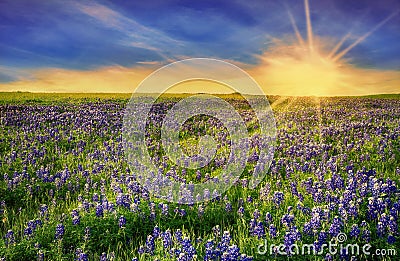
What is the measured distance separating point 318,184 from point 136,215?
3.83 m

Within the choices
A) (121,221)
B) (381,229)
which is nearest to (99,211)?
(121,221)

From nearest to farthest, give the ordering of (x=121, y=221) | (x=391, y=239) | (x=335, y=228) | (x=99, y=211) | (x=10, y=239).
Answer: (x=391, y=239), (x=335, y=228), (x=10, y=239), (x=121, y=221), (x=99, y=211)

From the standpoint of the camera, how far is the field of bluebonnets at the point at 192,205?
5672mm

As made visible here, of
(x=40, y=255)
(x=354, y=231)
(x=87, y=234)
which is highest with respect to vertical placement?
(x=354, y=231)

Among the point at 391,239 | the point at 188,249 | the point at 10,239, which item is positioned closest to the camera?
the point at 188,249

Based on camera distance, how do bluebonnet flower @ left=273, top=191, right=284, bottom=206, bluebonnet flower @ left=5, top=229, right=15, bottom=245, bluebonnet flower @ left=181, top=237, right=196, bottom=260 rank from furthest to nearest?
bluebonnet flower @ left=273, top=191, right=284, bottom=206 < bluebonnet flower @ left=5, top=229, right=15, bottom=245 < bluebonnet flower @ left=181, top=237, right=196, bottom=260

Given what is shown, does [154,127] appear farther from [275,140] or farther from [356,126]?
[356,126]

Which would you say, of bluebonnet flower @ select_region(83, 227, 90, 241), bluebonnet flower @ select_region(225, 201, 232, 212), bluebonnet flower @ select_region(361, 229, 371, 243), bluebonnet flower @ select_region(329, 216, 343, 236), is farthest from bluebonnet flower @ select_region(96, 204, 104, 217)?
bluebonnet flower @ select_region(361, 229, 371, 243)

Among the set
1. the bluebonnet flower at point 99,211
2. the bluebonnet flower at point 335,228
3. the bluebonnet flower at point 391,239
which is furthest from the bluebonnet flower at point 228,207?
the bluebonnet flower at point 391,239

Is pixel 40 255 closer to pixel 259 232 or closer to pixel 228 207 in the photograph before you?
pixel 259 232

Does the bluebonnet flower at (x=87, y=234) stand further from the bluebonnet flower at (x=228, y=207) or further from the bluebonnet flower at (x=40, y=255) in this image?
the bluebonnet flower at (x=228, y=207)

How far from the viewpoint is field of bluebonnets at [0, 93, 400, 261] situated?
5672 mm

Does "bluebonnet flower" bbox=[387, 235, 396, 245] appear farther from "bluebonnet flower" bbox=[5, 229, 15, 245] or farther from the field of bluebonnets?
"bluebonnet flower" bbox=[5, 229, 15, 245]

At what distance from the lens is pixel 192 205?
7.35m
